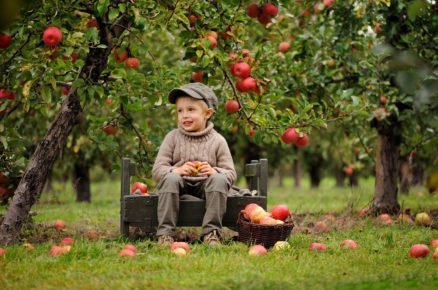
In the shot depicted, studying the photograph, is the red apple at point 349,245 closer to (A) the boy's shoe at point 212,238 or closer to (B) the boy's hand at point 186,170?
(A) the boy's shoe at point 212,238

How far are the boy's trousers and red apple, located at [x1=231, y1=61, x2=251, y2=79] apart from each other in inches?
41.4

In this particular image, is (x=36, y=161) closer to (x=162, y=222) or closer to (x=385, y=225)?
(x=162, y=222)

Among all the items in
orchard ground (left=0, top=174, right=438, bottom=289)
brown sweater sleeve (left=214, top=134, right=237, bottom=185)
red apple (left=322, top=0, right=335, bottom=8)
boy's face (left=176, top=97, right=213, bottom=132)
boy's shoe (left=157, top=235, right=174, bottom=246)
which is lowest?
orchard ground (left=0, top=174, right=438, bottom=289)

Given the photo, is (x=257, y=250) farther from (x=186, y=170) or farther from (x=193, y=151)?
(x=193, y=151)

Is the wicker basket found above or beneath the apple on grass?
above

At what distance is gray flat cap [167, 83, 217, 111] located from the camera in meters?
5.09

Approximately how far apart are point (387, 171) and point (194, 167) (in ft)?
11.3

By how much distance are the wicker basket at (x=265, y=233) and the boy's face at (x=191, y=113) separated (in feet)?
3.39

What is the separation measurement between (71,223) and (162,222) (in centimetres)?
258

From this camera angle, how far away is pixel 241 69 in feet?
17.4

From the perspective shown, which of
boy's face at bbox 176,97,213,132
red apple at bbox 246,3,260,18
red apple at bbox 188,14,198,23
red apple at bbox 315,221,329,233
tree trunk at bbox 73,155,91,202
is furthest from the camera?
tree trunk at bbox 73,155,91,202

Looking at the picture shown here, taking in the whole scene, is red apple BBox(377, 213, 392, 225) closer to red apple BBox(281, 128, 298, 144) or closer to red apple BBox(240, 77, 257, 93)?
red apple BBox(281, 128, 298, 144)

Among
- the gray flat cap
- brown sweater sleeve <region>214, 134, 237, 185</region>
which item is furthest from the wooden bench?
the gray flat cap

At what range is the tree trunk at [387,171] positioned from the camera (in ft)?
24.3
